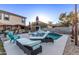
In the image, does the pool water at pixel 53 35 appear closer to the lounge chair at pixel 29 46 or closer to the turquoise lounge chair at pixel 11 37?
the lounge chair at pixel 29 46

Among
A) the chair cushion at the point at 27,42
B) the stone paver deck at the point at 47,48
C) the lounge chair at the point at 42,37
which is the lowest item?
the stone paver deck at the point at 47,48

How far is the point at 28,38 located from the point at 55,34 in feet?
1.75

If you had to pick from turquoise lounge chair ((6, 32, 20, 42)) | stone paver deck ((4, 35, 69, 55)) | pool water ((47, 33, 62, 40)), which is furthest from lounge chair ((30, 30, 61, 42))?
turquoise lounge chair ((6, 32, 20, 42))

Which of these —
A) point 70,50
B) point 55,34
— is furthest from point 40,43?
point 70,50

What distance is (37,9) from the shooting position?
12.2 ft

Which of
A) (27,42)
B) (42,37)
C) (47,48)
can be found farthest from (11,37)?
(47,48)

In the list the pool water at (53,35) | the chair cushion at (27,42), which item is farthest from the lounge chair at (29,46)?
the pool water at (53,35)

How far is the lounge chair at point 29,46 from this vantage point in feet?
11.9

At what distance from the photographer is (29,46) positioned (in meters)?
3.63

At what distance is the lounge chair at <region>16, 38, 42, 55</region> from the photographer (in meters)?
3.62

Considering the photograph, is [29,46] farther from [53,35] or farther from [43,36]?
[53,35]
